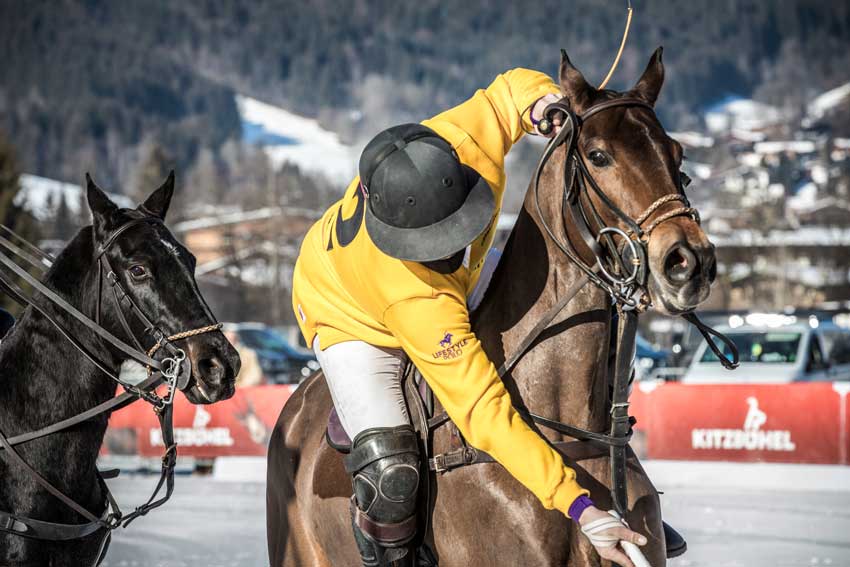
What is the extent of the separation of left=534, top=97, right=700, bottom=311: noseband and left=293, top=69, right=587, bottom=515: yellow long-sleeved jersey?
0.77ft

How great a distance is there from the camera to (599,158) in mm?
3779

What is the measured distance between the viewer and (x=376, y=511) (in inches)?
161

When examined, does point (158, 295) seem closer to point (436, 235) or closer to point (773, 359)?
point (436, 235)

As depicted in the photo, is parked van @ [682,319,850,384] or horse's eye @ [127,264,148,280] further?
parked van @ [682,319,850,384]

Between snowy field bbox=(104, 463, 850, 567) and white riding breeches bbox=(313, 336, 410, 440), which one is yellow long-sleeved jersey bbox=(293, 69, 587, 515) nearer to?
white riding breeches bbox=(313, 336, 410, 440)

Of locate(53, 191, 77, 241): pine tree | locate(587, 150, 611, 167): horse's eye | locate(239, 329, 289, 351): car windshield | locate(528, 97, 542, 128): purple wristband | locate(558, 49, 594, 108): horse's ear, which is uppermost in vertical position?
locate(558, 49, 594, 108): horse's ear

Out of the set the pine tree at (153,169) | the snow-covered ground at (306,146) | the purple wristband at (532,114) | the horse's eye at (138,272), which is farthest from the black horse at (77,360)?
the snow-covered ground at (306,146)

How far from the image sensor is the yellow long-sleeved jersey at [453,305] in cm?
361

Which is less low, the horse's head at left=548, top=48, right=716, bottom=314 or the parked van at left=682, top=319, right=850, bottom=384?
the horse's head at left=548, top=48, right=716, bottom=314

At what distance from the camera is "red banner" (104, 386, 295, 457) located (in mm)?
14648

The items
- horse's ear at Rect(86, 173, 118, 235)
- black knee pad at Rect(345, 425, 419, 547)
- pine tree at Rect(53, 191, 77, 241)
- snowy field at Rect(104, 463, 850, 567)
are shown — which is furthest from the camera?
pine tree at Rect(53, 191, 77, 241)

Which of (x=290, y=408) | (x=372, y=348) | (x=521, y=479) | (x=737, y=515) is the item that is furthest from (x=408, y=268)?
(x=737, y=515)

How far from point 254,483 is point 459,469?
10208 millimetres

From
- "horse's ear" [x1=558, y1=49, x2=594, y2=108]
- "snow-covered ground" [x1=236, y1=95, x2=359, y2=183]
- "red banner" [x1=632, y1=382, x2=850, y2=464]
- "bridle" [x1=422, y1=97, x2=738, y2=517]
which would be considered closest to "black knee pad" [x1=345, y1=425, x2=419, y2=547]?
"bridle" [x1=422, y1=97, x2=738, y2=517]
